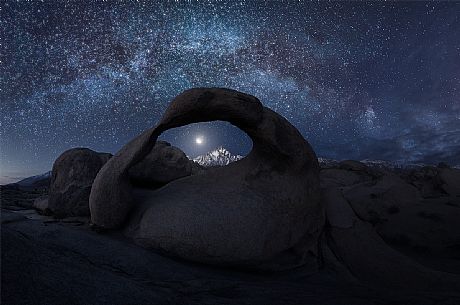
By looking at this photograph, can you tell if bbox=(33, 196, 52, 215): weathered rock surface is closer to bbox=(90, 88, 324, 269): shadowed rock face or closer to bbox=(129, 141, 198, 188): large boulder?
bbox=(129, 141, 198, 188): large boulder

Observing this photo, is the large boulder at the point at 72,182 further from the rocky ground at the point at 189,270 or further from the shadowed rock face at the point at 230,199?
the shadowed rock face at the point at 230,199

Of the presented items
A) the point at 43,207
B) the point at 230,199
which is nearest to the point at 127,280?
the point at 230,199

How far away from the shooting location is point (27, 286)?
1827 millimetres

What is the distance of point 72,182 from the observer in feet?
18.1

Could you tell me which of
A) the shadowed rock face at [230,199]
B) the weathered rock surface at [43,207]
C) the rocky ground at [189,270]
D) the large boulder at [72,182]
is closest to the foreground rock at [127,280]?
the rocky ground at [189,270]

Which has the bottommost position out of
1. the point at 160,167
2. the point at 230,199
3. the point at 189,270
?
the point at 189,270

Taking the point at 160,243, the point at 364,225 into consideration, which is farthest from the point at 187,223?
the point at 364,225

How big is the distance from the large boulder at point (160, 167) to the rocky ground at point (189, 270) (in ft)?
4.45

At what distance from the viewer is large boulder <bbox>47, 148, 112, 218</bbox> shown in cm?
550

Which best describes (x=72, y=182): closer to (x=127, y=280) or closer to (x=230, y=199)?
(x=230, y=199)

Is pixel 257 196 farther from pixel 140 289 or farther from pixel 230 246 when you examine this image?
pixel 140 289

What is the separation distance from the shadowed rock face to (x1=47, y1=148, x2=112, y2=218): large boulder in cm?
173

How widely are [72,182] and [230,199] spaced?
3.60 metres

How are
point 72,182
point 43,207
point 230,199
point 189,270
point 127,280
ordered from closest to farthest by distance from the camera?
point 127,280 < point 189,270 < point 230,199 < point 72,182 < point 43,207
